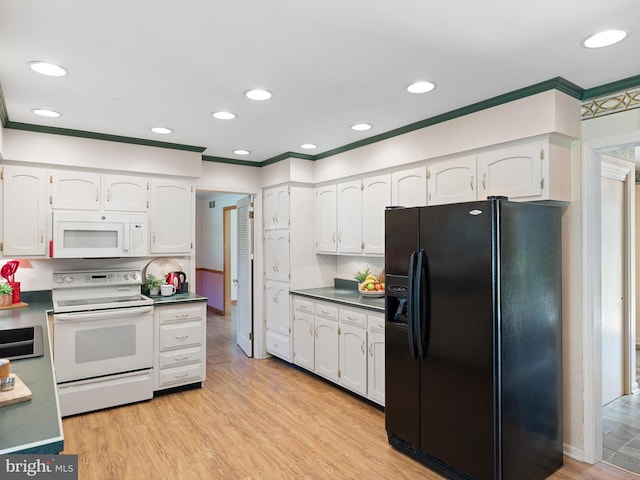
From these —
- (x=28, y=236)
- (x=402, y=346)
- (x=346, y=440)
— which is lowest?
(x=346, y=440)

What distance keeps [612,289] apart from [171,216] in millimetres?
4141

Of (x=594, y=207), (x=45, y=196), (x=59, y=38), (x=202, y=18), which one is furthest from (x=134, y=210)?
(x=594, y=207)

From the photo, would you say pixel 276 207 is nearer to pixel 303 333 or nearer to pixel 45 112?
pixel 303 333

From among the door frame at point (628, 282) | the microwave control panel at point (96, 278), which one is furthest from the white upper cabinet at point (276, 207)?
the door frame at point (628, 282)

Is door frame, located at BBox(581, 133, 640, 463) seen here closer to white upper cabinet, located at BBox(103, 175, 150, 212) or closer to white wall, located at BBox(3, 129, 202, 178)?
white wall, located at BBox(3, 129, 202, 178)

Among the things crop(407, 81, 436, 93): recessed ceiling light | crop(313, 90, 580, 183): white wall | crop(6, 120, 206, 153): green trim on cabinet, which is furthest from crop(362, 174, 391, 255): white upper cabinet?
crop(6, 120, 206, 153): green trim on cabinet

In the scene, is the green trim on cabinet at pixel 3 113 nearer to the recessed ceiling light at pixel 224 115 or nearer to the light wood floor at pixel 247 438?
the recessed ceiling light at pixel 224 115

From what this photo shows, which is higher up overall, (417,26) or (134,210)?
(417,26)

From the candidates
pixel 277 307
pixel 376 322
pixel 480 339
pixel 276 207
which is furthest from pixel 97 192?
pixel 480 339

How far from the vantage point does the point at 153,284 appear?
4016 millimetres

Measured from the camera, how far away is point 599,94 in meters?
2.55

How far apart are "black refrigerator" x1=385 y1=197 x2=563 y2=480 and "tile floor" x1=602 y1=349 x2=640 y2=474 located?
46cm

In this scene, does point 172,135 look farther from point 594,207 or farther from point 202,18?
point 594,207

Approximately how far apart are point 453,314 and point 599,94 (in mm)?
1670
